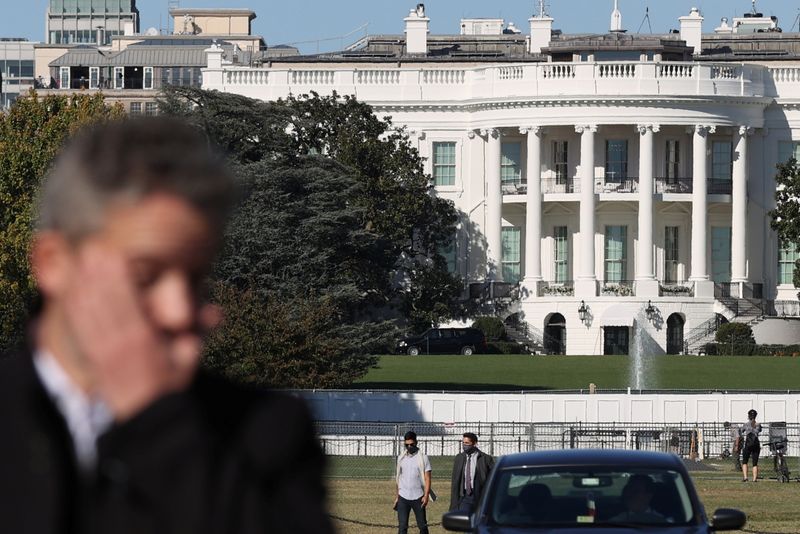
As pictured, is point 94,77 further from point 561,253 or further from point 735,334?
point 735,334

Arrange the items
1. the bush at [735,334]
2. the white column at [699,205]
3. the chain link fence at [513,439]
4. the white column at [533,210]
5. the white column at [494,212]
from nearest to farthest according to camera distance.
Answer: the chain link fence at [513,439] → the bush at [735,334] → the white column at [699,205] → the white column at [533,210] → the white column at [494,212]

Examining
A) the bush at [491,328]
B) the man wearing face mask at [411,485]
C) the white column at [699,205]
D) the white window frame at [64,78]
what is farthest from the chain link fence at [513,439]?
the white window frame at [64,78]

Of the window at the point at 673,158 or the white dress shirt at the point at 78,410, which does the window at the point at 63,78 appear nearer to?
the window at the point at 673,158

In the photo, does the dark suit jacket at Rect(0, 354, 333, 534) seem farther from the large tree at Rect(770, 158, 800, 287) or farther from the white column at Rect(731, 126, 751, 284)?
the white column at Rect(731, 126, 751, 284)

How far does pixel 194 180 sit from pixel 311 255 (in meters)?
65.8

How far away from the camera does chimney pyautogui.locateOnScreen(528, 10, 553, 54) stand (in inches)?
4200

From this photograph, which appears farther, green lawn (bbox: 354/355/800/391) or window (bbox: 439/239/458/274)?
window (bbox: 439/239/458/274)

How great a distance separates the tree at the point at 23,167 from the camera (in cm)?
5319

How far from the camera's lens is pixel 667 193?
94.6 meters

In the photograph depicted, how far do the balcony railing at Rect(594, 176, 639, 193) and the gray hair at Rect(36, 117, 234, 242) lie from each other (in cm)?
9261

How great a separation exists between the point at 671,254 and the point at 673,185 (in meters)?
3.22

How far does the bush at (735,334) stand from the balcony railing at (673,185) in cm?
1189

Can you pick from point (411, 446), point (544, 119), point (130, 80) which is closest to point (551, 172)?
point (544, 119)

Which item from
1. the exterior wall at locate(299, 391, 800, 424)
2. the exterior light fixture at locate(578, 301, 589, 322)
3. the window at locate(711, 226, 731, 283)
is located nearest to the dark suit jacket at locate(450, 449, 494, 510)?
the exterior wall at locate(299, 391, 800, 424)
